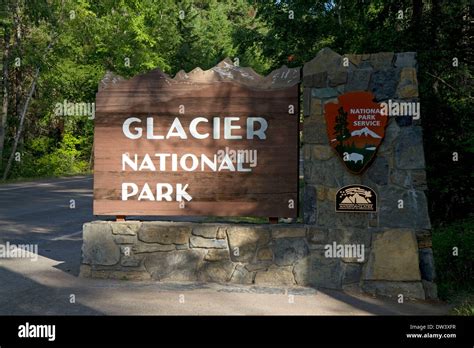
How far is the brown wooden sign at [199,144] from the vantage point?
774 centimetres

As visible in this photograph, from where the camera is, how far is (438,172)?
37.5ft

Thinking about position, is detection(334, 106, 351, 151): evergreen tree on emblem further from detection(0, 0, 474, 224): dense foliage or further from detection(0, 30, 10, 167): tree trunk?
detection(0, 30, 10, 167): tree trunk

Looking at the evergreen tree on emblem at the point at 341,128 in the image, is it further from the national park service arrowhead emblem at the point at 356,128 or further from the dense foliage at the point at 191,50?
the dense foliage at the point at 191,50

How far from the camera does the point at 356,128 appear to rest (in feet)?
24.1

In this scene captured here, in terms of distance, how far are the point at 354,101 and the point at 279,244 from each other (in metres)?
2.04

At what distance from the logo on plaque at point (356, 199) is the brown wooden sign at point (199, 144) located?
63cm

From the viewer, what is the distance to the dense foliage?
11766mm

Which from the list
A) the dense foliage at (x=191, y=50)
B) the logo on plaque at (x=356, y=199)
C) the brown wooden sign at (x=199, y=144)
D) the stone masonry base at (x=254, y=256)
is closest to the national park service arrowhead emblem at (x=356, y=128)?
the logo on plaque at (x=356, y=199)

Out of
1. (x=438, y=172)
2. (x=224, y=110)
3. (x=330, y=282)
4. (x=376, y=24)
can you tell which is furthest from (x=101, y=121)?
(x=376, y=24)

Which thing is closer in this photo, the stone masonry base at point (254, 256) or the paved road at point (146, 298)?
the paved road at point (146, 298)

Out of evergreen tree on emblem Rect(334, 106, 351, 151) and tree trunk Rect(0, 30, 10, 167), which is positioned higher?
tree trunk Rect(0, 30, 10, 167)

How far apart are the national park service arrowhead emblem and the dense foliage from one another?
2.82m

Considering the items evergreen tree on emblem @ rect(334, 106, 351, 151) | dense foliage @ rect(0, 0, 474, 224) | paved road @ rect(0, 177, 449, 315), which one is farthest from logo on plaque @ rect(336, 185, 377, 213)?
dense foliage @ rect(0, 0, 474, 224)

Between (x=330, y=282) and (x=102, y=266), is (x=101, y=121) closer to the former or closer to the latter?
(x=102, y=266)
